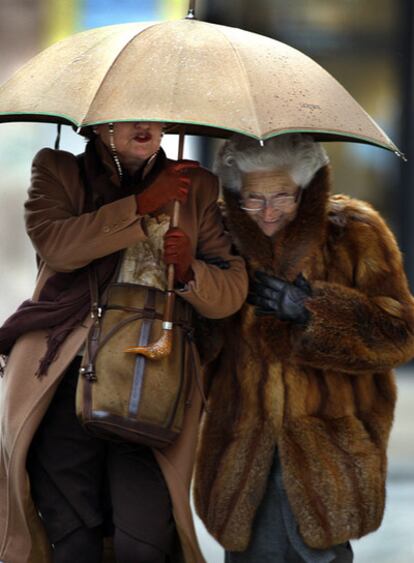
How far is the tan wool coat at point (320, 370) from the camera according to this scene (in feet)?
13.1

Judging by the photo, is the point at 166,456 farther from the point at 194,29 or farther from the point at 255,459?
the point at 194,29

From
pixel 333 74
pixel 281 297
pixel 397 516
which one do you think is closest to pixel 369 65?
pixel 333 74

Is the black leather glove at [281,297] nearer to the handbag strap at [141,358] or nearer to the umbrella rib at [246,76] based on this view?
the handbag strap at [141,358]

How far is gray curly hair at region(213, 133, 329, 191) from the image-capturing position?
3961mm

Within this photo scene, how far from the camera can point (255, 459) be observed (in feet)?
13.3

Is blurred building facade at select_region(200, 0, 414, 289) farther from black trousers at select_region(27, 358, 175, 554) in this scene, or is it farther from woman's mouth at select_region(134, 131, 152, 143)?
black trousers at select_region(27, 358, 175, 554)

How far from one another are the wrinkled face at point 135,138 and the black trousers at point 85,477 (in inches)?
24.2

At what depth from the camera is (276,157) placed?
13.0 feet

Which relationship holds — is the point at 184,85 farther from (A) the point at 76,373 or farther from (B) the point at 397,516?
(B) the point at 397,516

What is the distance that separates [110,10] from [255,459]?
14.2 feet

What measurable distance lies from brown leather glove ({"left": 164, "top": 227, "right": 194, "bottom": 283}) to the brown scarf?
18 centimetres

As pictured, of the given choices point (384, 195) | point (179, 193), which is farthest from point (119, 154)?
point (384, 195)

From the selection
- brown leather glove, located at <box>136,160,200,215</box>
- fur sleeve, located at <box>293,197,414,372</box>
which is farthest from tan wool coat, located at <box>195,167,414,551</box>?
brown leather glove, located at <box>136,160,200,215</box>

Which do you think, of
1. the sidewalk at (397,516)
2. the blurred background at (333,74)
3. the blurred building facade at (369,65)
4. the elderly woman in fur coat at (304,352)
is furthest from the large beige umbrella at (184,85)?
the blurred building facade at (369,65)
